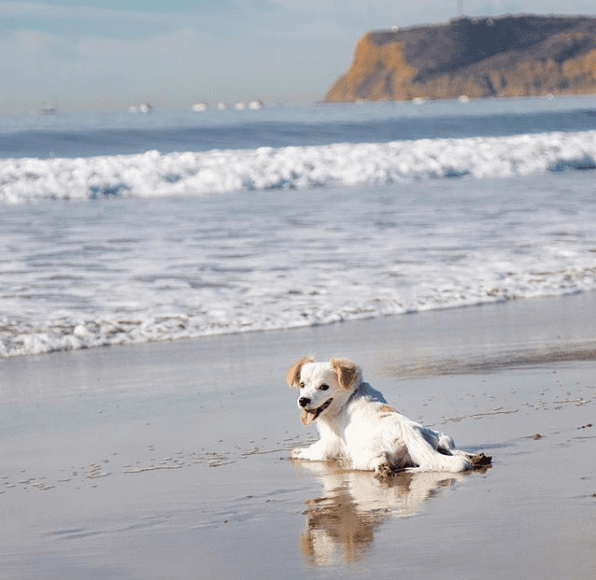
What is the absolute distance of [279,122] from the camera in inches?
1613

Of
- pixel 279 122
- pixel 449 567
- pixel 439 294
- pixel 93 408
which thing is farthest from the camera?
pixel 279 122

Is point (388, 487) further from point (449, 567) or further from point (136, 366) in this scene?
point (136, 366)

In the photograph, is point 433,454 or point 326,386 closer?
point 433,454

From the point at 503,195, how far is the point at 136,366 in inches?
515

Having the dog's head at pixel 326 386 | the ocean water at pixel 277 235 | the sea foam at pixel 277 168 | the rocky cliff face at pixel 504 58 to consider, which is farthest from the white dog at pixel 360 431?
the rocky cliff face at pixel 504 58

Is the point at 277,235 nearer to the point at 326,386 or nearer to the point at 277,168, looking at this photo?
the point at 326,386

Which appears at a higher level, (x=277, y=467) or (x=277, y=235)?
(x=277, y=235)

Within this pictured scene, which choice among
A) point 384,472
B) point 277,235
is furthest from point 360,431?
point 277,235

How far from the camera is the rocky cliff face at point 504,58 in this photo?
124 m

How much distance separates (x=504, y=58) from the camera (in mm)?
126562

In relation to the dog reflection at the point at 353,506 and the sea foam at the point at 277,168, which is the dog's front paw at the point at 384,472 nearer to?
the dog reflection at the point at 353,506

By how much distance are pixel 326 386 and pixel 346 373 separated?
0.12 meters

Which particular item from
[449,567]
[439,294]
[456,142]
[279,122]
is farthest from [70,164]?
[449,567]

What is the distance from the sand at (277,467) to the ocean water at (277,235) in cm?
93
